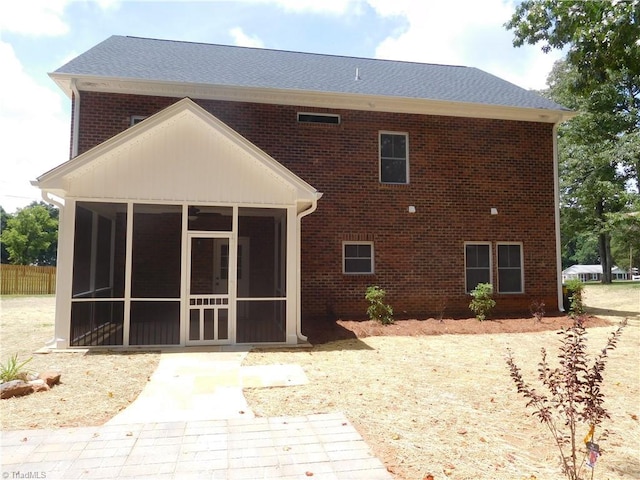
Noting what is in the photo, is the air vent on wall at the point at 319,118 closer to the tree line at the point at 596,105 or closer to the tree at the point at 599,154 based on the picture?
the tree line at the point at 596,105

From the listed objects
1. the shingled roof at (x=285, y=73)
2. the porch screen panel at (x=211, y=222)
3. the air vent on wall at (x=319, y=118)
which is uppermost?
the shingled roof at (x=285, y=73)

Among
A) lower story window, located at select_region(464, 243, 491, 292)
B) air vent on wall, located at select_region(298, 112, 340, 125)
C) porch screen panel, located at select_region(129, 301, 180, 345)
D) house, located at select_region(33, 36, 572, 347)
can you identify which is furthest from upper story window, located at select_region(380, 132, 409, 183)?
porch screen panel, located at select_region(129, 301, 180, 345)

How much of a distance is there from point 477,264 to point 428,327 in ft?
10.3

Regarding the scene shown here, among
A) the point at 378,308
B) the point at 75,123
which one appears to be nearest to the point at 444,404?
the point at 378,308

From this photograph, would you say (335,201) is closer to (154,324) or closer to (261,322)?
(261,322)

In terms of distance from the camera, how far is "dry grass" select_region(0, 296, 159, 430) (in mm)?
4762

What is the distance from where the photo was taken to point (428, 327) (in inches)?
438

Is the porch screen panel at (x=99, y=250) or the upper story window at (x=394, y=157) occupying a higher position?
the upper story window at (x=394, y=157)

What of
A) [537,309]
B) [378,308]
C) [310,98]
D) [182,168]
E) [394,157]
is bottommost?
[537,309]

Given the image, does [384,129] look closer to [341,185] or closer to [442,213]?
[341,185]

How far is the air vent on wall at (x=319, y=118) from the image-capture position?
1224 cm

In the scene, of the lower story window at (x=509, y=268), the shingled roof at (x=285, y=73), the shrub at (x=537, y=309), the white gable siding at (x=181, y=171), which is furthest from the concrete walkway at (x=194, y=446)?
the lower story window at (x=509, y=268)

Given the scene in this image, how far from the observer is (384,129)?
12.6 metres

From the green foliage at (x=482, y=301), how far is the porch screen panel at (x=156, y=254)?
8.50 metres
